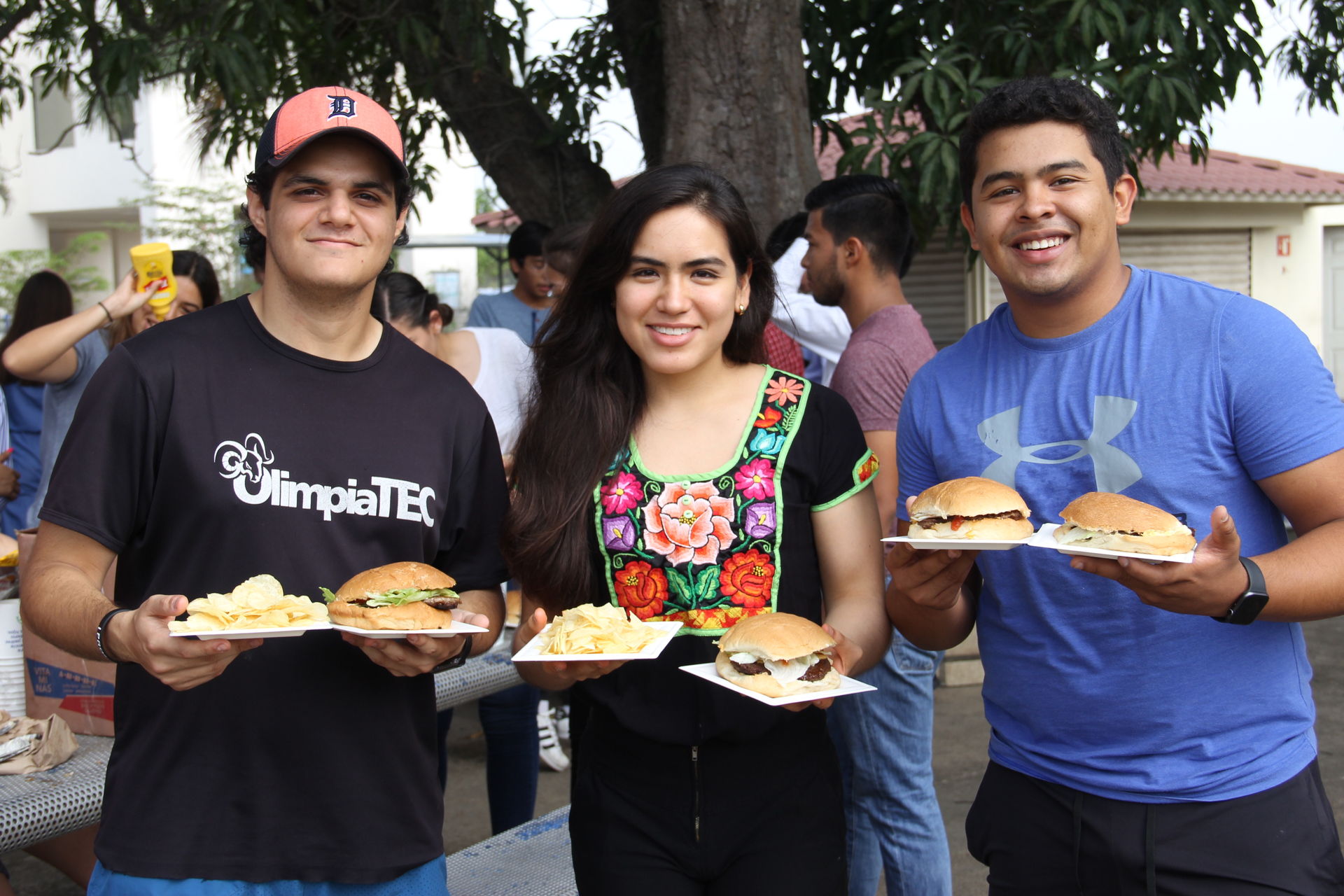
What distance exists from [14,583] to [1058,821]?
12.0 feet

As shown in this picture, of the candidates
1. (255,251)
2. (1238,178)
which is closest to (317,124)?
(255,251)

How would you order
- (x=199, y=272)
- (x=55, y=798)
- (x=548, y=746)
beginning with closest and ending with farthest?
(x=55, y=798)
(x=199, y=272)
(x=548, y=746)

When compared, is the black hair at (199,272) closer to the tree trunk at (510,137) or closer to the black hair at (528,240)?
the black hair at (528,240)

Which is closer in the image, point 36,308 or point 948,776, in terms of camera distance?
point 36,308

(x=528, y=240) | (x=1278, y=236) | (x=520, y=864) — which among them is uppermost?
(x=1278, y=236)

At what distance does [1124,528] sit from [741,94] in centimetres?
400

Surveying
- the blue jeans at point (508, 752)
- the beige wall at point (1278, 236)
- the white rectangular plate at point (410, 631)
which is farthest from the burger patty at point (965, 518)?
the beige wall at point (1278, 236)

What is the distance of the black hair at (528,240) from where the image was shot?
21.1 ft

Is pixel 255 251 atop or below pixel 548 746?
atop

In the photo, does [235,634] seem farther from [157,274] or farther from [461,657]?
[157,274]

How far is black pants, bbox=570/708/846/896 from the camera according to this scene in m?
2.26

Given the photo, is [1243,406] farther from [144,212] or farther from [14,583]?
[144,212]

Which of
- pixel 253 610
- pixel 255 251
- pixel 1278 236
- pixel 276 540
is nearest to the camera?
pixel 253 610

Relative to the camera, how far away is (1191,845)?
6.90ft
